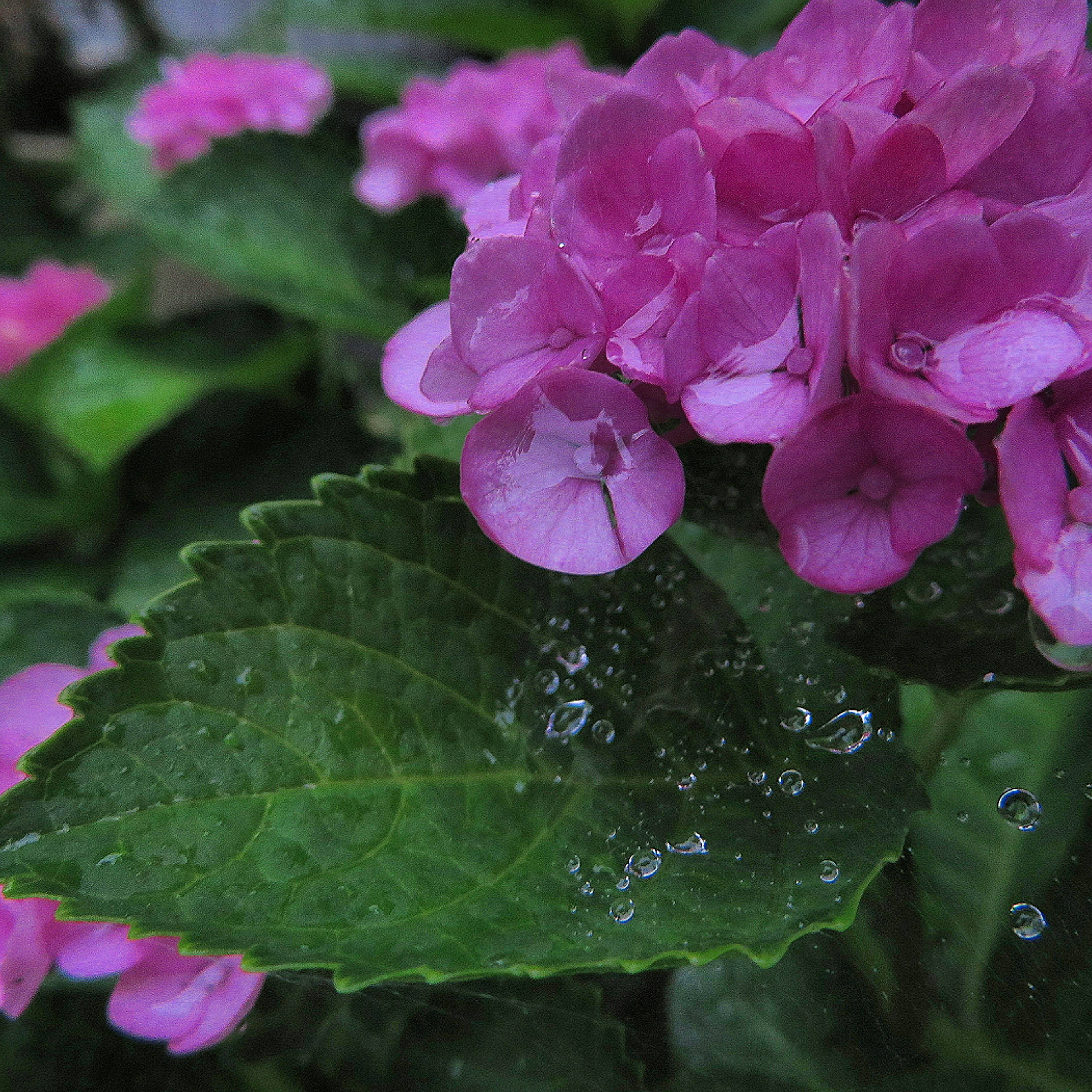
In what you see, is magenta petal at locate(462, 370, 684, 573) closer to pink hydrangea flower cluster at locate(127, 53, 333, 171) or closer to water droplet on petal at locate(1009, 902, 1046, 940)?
water droplet on petal at locate(1009, 902, 1046, 940)

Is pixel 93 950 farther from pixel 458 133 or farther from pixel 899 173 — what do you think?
pixel 458 133

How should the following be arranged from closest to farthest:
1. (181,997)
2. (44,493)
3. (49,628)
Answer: (181,997), (49,628), (44,493)

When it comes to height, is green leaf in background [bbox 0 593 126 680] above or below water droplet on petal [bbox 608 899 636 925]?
below

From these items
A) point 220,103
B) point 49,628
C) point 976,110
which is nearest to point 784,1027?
point 976,110

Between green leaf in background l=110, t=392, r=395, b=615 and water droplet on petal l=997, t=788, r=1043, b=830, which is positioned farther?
green leaf in background l=110, t=392, r=395, b=615

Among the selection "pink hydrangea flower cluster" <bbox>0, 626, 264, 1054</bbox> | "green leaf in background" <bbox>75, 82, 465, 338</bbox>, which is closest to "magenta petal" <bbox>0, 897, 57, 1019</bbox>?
"pink hydrangea flower cluster" <bbox>0, 626, 264, 1054</bbox>

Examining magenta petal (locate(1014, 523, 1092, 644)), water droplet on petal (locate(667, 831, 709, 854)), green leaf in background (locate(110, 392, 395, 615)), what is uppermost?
magenta petal (locate(1014, 523, 1092, 644))

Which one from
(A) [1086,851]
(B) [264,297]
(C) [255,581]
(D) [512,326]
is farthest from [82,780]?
(B) [264,297]
